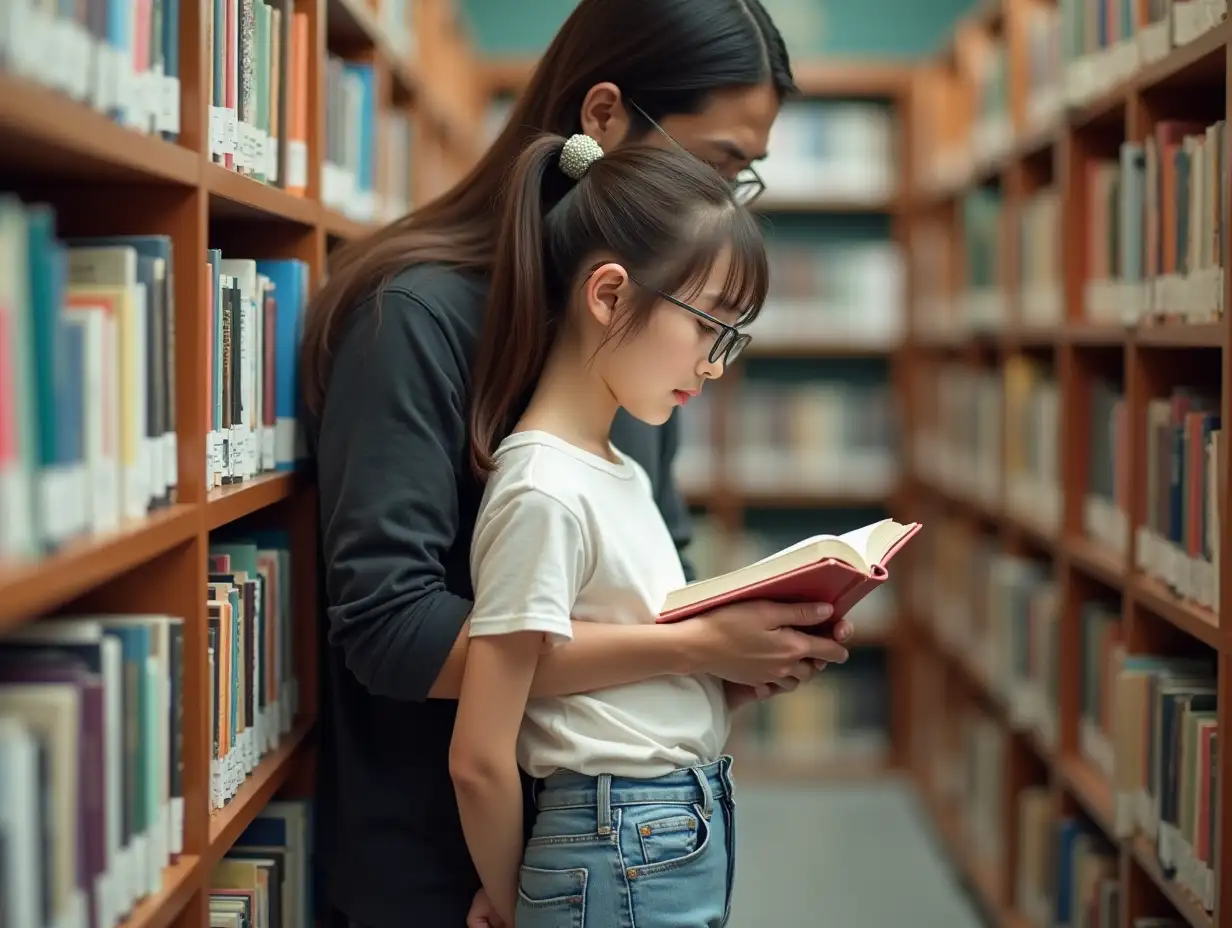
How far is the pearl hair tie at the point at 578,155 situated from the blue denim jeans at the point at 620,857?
2.20 ft

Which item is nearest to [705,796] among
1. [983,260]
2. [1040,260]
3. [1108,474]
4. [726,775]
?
[726,775]

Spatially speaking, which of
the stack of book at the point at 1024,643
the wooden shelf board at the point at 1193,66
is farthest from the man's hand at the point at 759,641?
the stack of book at the point at 1024,643

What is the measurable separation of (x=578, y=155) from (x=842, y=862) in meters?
2.80

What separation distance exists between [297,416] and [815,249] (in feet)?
10.7

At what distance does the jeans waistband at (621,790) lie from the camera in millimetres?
1323

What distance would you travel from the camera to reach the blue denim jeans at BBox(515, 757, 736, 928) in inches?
51.1

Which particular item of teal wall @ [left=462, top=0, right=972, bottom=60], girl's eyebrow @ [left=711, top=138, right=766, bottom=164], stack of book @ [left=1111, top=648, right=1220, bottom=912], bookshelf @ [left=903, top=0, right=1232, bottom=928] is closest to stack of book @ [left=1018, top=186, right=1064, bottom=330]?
bookshelf @ [left=903, top=0, right=1232, bottom=928]

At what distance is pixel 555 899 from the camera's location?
130 centimetres

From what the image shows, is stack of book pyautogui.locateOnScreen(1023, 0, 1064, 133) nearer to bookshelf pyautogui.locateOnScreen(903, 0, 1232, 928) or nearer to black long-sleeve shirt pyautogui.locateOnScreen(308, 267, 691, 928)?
bookshelf pyautogui.locateOnScreen(903, 0, 1232, 928)

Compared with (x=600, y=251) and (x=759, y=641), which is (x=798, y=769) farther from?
(x=600, y=251)

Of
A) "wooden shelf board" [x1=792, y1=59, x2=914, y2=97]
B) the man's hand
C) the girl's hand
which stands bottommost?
the girl's hand

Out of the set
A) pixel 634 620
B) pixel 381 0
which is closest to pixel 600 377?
pixel 634 620

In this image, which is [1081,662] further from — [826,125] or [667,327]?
[826,125]

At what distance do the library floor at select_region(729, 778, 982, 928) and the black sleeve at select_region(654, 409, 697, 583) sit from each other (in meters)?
1.68
